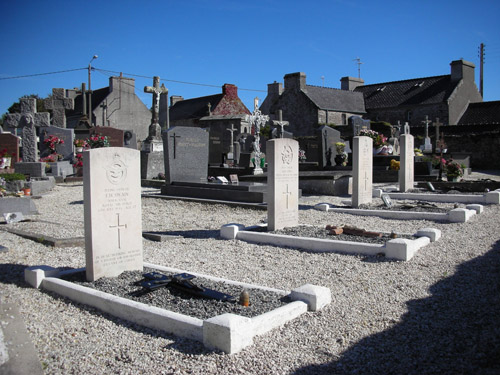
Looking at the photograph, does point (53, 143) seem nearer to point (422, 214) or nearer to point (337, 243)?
point (422, 214)

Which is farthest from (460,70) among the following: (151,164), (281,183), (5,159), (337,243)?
(337,243)

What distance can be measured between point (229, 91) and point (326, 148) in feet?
90.4

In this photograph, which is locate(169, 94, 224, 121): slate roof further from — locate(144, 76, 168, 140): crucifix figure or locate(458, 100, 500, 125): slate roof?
locate(144, 76, 168, 140): crucifix figure

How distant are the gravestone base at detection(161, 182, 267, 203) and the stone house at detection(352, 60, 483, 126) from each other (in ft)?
97.3

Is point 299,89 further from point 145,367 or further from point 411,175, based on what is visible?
point 145,367

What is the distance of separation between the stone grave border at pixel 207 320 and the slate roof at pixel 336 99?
1391 inches

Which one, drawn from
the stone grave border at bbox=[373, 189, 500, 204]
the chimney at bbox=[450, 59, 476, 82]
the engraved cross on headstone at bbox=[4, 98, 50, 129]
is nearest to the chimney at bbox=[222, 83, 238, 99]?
the chimney at bbox=[450, 59, 476, 82]

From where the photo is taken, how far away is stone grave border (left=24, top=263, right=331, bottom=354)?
133 inches

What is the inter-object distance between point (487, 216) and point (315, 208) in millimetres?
3498

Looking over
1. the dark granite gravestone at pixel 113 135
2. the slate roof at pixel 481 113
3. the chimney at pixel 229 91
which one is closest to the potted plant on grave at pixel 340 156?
the dark granite gravestone at pixel 113 135

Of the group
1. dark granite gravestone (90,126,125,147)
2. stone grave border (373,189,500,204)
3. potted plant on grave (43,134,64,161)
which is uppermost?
dark granite gravestone (90,126,125,147)

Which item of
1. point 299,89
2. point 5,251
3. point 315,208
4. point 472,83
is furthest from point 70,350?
point 472,83

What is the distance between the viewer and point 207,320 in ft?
11.3

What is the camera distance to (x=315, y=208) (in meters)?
10.6
